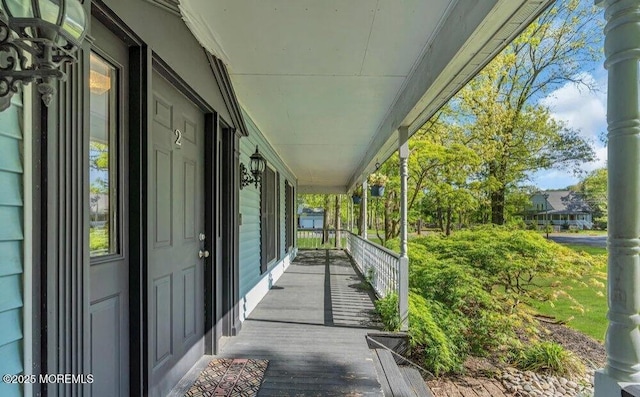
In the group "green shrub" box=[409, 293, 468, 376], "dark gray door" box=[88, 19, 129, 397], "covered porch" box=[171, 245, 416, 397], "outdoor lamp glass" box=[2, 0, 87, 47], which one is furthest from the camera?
"green shrub" box=[409, 293, 468, 376]

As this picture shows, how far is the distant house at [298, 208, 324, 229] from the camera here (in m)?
40.5

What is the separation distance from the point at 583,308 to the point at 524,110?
22.4 feet

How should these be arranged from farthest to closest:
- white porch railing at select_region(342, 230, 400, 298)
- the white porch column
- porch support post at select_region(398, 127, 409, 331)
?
the white porch column → white porch railing at select_region(342, 230, 400, 298) → porch support post at select_region(398, 127, 409, 331)

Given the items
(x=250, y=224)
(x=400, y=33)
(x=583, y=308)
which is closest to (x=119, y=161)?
(x=400, y=33)

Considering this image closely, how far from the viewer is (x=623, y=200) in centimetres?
116

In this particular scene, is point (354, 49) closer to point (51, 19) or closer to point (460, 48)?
point (460, 48)

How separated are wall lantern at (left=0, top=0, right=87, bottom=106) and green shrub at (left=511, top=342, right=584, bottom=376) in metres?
5.35

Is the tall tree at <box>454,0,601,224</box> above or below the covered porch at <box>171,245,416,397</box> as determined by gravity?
above

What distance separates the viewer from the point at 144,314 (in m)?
1.84

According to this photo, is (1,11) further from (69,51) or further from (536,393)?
(536,393)

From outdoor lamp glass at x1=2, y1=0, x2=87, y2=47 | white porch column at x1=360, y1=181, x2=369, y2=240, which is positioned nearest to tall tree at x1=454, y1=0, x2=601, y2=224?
white porch column at x1=360, y1=181, x2=369, y2=240

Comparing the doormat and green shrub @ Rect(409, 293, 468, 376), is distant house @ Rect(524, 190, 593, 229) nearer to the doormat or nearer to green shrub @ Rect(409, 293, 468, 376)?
green shrub @ Rect(409, 293, 468, 376)

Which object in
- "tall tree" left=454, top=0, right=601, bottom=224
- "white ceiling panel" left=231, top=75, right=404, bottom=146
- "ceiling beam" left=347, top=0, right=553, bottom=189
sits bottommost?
"ceiling beam" left=347, top=0, right=553, bottom=189

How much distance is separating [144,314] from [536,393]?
433 cm
